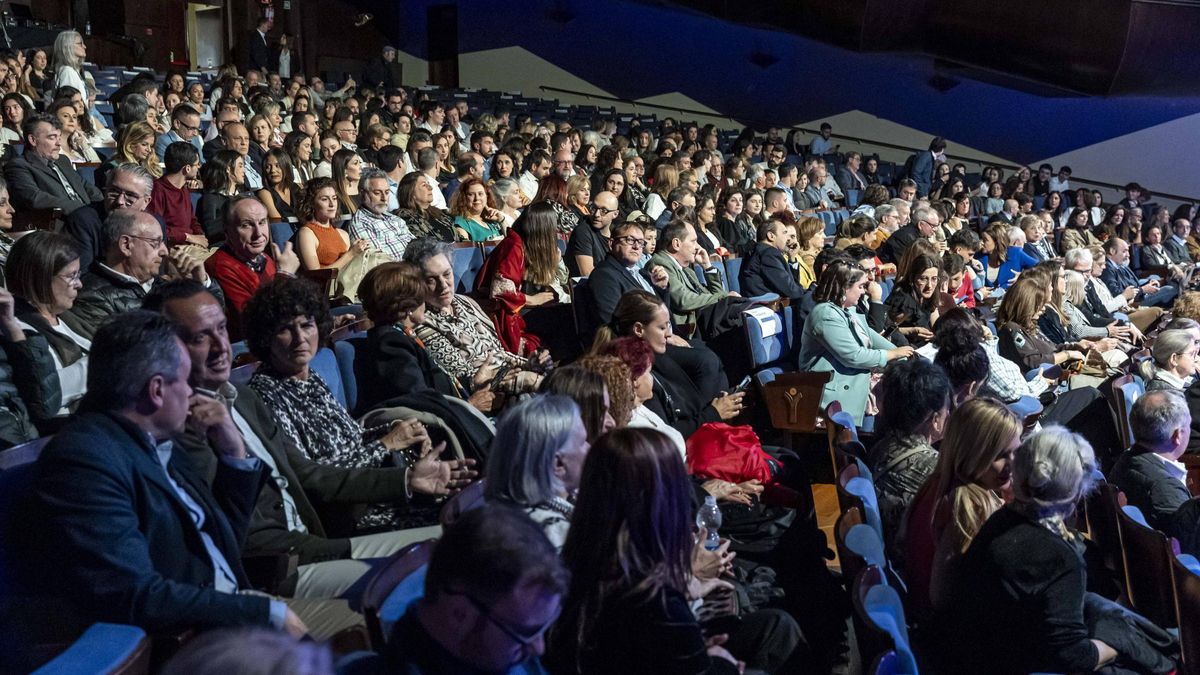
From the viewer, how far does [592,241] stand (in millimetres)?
5047

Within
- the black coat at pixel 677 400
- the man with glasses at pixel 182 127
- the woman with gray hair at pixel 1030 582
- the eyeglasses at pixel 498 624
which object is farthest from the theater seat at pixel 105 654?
the man with glasses at pixel 182 127

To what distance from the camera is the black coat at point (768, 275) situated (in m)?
5.28

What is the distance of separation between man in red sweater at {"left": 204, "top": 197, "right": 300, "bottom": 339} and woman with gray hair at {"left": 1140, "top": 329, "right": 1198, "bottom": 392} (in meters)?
3.02

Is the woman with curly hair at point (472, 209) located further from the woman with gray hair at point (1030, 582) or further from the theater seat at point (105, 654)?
the theater seat at point (105, 654)

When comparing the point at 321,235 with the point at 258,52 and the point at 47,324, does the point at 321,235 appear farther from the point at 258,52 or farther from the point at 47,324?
the point at 258,52

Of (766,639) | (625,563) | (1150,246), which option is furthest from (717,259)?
(1150,246)

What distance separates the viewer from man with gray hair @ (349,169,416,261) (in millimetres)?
4469

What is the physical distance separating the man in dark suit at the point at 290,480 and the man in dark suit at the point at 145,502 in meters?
0.13

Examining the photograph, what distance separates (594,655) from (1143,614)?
1.57 meters

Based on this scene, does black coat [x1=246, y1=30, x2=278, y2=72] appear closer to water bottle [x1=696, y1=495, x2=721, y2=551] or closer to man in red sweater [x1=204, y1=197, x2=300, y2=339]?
man in red sweater [x1=204, y1=197, x2=300, y2=339]

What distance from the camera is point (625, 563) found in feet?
5.14

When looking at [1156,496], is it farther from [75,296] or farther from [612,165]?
[612,165]

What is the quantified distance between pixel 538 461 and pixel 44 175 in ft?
11.8

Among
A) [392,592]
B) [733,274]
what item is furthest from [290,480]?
[733,274]
